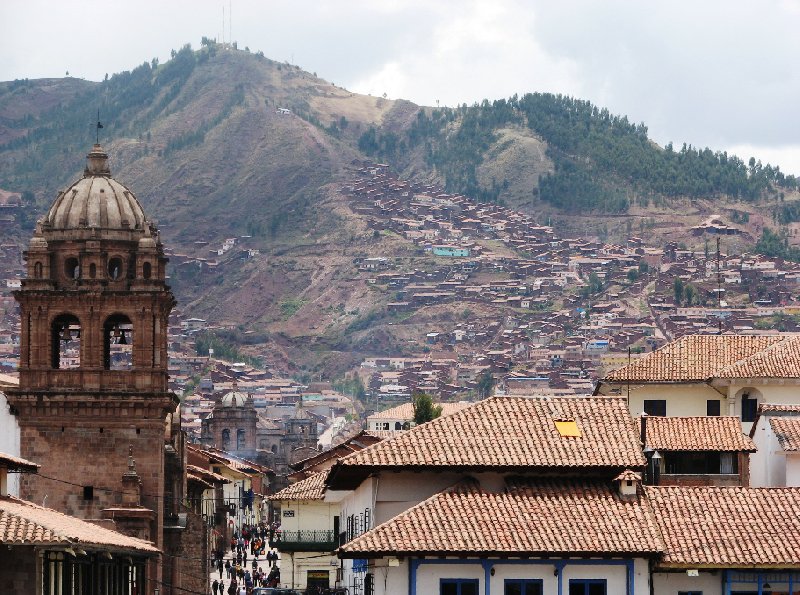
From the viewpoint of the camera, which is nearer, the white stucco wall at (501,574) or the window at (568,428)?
the white stucco wall at (501,574)

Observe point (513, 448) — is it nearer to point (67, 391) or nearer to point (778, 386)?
point (778, 386)

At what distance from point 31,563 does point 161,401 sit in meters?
32.4

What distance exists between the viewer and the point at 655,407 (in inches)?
3004

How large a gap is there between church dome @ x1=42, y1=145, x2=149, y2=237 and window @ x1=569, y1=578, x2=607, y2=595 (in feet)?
108

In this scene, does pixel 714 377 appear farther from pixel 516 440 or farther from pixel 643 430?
A: pixel 516 440

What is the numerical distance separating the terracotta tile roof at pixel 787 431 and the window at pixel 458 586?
1409cm

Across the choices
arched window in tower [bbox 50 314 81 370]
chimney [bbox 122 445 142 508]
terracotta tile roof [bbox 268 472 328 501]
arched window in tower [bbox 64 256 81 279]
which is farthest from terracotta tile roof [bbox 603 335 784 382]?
arched window in tower [bbox 64 256 81 279]

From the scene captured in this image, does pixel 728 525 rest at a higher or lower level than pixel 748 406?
lower

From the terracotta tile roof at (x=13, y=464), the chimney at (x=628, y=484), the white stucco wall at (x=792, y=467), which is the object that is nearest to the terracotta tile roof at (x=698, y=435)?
the white stucco wall at (x=792, y=467)

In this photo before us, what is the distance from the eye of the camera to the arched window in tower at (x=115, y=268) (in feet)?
253

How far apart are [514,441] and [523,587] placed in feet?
14.3

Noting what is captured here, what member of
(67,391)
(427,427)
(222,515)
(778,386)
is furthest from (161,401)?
(222,515)

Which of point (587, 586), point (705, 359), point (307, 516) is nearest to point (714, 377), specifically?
point (705, 359)

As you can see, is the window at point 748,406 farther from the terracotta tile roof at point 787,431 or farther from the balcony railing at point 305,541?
the balcony railing at point 305,541
